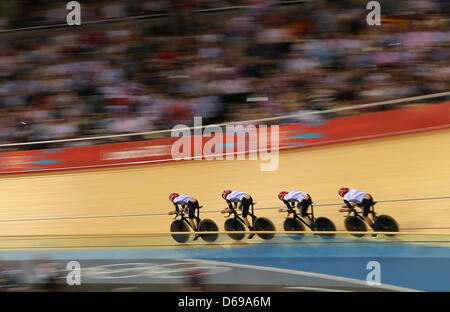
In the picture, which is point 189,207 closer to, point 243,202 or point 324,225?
point 243,202

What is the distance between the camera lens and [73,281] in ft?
Result: 18.9

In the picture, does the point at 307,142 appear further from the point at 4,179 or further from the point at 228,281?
the point at 4,179

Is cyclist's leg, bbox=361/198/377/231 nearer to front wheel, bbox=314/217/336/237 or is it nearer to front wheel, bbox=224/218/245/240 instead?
front wheel, bbox=314/217/336/237

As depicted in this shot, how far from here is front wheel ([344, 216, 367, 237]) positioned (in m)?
6.94

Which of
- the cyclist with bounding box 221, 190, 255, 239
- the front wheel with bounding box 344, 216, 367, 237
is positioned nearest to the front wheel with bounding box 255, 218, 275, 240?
the cyclist with bounding box 221, 190, 255, 239

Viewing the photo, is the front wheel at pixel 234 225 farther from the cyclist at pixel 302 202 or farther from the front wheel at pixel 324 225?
the front wheel at pixel 324 225

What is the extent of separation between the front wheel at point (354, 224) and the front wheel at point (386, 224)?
0.16 metres

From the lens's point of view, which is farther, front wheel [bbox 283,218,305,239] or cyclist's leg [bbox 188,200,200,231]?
cyclist's leg [bbox 188,200,200,231]

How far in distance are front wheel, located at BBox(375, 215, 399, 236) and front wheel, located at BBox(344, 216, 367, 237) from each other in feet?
0.52
